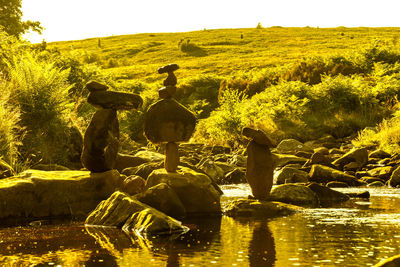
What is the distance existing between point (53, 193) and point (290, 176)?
9046 mm

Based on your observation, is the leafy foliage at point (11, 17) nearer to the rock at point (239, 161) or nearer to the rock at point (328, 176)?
the rock at point (239, 161)

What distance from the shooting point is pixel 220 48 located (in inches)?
3371

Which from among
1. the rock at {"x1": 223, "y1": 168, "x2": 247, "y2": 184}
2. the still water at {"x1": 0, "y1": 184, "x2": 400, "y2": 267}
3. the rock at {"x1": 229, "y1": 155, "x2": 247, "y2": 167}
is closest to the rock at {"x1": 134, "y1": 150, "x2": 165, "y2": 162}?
the rock at {"x1": 223, "y1": 168, "x2": 247, "y2": 184}

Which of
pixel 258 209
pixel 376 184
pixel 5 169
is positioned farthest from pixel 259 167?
pixel 376 184

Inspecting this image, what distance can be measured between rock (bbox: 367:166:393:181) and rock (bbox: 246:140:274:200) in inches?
314

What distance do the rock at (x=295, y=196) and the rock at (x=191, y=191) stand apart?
2.03 metres

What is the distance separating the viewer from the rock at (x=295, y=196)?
14750 millimetres

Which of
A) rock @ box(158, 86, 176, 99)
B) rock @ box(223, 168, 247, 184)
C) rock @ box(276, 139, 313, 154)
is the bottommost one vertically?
rock @ box(223, 168, 247, 184)

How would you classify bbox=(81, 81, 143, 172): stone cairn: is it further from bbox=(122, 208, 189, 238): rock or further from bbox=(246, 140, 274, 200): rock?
bbox=(246, 140, 274, 200): rock

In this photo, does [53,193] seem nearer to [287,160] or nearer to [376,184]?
[376,184]

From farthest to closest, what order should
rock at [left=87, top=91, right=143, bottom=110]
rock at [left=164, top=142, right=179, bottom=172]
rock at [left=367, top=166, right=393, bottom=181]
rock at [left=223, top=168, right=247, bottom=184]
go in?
1. rock at [left=223, top=168, right=247, bottom=184]
2. rock at [left=367, top=166, right=393, bottom=181]
3. rock at [left=164, top=142, right=179, bottom=172]
4. rock at [left=87, top=91, right=143, bottom=110]

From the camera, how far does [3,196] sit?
12.0m

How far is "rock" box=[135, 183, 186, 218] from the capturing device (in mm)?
12422

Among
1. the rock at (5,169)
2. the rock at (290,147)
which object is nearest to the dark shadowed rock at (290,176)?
the rock at (290,147)
